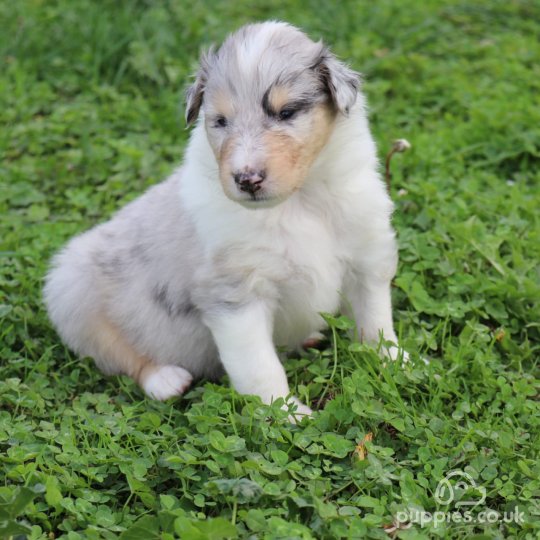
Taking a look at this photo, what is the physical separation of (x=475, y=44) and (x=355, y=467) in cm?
517

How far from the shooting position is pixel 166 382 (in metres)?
4.33

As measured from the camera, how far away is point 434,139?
20.0 feet

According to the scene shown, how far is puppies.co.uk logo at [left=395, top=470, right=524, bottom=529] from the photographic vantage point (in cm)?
322

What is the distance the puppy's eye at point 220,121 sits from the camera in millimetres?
3678

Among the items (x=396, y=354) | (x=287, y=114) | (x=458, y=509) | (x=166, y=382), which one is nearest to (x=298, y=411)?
(x=396, y=354)

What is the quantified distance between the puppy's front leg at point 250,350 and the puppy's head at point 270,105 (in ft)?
1.75

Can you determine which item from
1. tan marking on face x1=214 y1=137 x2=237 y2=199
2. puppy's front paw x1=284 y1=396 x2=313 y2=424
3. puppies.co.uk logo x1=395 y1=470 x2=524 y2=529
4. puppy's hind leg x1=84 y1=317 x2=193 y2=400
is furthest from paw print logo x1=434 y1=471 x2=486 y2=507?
puppy's hind leg x1=84 y1=317 x2=193 y2=400

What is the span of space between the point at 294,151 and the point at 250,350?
0.85 metres

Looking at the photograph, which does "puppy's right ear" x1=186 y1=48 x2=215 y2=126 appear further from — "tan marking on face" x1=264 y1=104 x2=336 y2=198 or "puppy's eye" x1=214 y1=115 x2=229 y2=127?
"tan marking on face" x1=264 y1=104 x2=336 y2=198

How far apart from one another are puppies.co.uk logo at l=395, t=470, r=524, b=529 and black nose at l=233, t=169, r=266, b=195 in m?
1.30

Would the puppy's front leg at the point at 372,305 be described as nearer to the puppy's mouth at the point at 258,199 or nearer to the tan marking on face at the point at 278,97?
the puppy's mouth at the point at 258,199

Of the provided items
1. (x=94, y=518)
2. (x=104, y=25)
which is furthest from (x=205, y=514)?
(x=104, y=25)

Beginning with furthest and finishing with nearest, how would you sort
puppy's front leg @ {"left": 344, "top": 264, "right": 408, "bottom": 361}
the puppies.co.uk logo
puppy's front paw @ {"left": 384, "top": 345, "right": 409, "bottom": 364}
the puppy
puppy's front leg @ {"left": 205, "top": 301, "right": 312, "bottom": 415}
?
puppy's front leg @ {"left": 344, "top": 264, "right": 408, "bottom": 361} → puppy's front paw @ {"left": 384, "top": 345, "right": 409, "bottom": 364} → puppy's front leg @ {"left": 205, "top": 301, "right": 312, "bottom": 415} → the puppy → the puppies.co.uk logo

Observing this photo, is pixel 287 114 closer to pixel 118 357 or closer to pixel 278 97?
pixel 278 97
